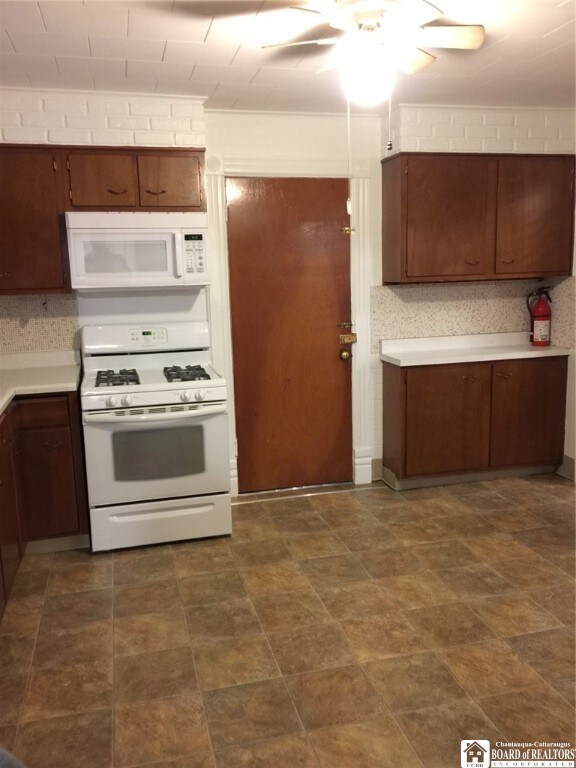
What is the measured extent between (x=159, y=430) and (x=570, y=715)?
212 cm

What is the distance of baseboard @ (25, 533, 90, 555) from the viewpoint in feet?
11.0

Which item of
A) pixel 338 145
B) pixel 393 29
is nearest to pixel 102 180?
pixel 338 145

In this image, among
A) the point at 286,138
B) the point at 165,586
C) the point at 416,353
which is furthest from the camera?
the point at 416,353

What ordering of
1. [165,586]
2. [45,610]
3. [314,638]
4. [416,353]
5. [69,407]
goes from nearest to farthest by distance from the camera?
1. [314,638]
2. [45,610]
3. [165,586]
4. [69,407]
5. [416,353]

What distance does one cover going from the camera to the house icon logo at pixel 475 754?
1893 millimetres

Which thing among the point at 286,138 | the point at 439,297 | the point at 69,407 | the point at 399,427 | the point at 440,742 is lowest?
the point at 440,742

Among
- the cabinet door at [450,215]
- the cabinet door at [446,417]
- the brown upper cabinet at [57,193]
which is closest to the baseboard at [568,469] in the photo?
the cabinet door at [446,417]

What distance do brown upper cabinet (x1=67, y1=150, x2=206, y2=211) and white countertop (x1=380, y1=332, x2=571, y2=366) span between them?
1.54 m

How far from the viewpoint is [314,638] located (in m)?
2.53

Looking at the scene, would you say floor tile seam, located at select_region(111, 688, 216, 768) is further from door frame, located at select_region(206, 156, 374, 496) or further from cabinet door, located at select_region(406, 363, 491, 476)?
cabinet door, located at select_region(406, 363, 491, 476)

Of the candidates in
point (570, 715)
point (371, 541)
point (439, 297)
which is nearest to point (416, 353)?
point (439, 297)

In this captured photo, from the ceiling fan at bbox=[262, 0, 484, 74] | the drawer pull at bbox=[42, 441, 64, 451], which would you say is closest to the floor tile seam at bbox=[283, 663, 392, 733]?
the drawer pull at bbox=[42, 441, 64, 451]

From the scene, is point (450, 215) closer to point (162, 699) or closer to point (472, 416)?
point (472, 416)

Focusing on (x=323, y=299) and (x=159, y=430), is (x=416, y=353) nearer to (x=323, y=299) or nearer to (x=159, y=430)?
(x=323, y=299)
